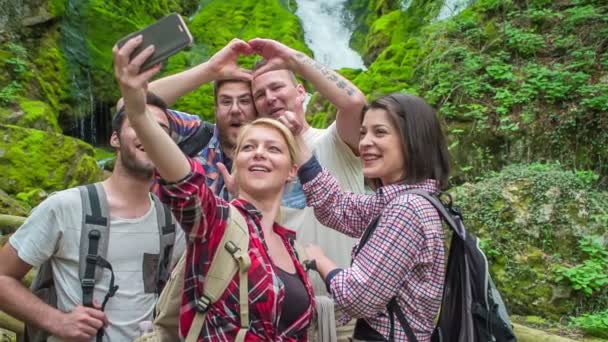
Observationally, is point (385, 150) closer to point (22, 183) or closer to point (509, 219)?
point (509, 219)

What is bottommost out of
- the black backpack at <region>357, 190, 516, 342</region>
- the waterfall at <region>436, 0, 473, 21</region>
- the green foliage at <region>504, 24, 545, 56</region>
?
the black backpack at <region>357, 190, 516, 342</region>

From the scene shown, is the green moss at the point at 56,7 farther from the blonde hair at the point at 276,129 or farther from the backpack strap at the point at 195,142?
the blonde hair at the point at 276,129

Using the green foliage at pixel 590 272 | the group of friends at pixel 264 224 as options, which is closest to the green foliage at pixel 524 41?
the green foliage at pixel 590 272

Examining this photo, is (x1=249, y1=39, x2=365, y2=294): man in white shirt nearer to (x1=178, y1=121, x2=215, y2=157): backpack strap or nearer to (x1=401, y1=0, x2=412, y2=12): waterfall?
(x1=178, y1=121, x2=215, y2=157): backpack strap

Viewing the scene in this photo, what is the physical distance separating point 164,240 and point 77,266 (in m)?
A: 0.36

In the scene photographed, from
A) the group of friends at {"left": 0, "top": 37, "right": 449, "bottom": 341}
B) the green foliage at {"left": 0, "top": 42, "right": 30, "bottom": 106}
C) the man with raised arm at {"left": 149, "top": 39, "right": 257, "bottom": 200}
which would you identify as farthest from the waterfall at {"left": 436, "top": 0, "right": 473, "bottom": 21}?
the group of friends at {"left": 0, "top": 37, "right": 449, "bottom": 341}

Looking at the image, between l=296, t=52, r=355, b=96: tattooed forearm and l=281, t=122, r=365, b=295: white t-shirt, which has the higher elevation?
l=296, t=52, r=355, b=96: tattooed forearm

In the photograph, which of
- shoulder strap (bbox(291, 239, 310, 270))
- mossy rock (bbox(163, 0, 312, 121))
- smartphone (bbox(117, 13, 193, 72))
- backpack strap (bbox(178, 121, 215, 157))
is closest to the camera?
smartphone (bbox(117, 13, 193, 72))

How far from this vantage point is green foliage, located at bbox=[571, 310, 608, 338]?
4.82 meters

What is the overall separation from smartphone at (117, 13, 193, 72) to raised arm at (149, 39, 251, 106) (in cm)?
101

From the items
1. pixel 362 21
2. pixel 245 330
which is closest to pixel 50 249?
pixel 245 330

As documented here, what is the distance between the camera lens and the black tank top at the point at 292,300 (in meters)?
1.85

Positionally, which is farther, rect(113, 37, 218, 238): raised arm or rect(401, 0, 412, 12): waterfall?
rect(401, 0, 412, 12): waterfall

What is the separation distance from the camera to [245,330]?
5.64 feet
